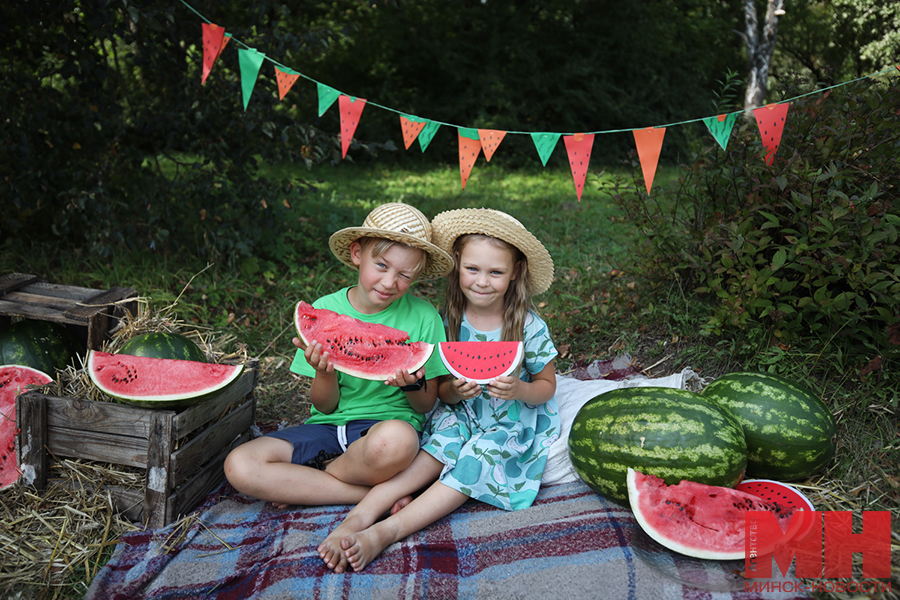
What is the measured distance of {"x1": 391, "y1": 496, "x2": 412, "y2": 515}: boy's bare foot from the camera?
279cm

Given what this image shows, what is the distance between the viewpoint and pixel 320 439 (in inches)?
118

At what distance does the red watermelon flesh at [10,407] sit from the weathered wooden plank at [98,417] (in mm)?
214

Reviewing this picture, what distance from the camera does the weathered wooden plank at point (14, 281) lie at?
3.37 meters

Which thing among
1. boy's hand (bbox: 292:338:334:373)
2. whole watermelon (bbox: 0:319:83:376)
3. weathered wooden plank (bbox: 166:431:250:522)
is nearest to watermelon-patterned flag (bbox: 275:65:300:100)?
whole watermelon (bbox: 0:319:83:376)

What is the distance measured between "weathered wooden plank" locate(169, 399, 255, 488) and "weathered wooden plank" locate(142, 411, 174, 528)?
40mm

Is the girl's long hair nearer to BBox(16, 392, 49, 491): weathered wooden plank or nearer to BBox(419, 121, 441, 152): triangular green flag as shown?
BBox(419, 121, 441, 152): triangular green flag

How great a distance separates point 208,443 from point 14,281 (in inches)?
69.4

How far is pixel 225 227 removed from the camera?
541 cm

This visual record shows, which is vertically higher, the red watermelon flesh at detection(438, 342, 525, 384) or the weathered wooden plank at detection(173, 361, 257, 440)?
the red watermelon flesh at detection(438, 342, 525, 384)

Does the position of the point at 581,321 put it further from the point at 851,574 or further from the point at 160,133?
the point at 160,133

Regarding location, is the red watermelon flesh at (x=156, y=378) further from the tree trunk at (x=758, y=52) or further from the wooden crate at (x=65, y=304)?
the tree trunk at (x=758, y=52)


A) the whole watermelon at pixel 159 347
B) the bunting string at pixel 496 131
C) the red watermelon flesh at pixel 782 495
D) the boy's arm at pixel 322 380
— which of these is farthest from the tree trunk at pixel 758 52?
the whole watermelon at pixel 159 347

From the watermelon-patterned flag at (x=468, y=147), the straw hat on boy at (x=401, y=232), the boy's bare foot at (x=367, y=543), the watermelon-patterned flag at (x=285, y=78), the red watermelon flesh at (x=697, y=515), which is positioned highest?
the watermelon-patterned flag at (x=285, y=78)

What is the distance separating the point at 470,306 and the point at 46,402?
2239mm
